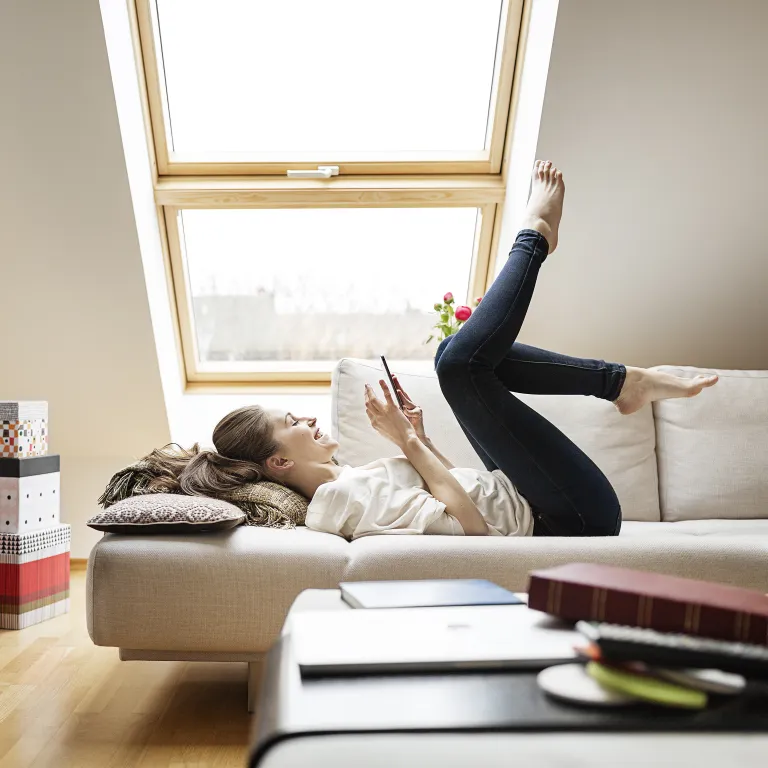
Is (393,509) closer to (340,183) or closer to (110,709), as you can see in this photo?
(110,709)

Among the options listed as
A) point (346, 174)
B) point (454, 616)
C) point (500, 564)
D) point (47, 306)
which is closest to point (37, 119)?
point (47, 306)

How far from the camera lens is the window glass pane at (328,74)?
10.1ft

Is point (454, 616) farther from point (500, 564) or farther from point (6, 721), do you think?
point (6, 721)

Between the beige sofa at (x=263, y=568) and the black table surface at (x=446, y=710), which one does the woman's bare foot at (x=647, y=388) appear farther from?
the black table surface at (x=446, y=710)

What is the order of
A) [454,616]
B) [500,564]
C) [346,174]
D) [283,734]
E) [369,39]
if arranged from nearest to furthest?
[283,734] → [454,616] → [500,564] → [369,39] → [346,174]

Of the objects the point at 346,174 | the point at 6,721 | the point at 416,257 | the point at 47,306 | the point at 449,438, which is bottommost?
the point at 6,721

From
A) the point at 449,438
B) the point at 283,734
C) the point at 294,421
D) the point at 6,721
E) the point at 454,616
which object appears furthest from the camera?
the point at 449,438

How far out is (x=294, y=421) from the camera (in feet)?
7.37

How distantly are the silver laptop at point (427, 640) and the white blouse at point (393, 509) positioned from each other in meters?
1.02

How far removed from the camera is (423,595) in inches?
39.9

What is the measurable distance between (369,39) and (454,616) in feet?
8.96

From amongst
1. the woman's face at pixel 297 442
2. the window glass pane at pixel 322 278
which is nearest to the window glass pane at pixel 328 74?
the window glass pane at pixel 322 278

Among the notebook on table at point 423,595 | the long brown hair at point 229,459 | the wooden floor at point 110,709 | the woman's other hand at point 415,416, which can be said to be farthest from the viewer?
the woman's other hand at point 415,416

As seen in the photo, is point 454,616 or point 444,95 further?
point 444,95
